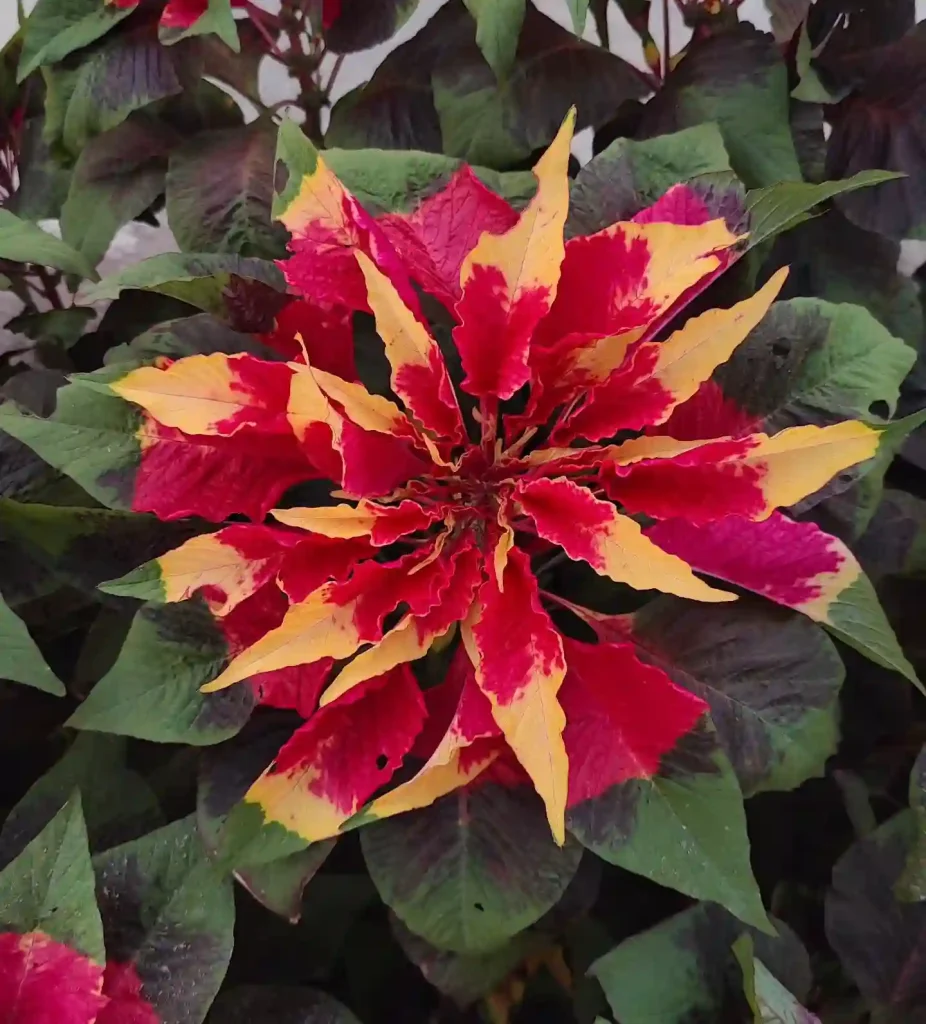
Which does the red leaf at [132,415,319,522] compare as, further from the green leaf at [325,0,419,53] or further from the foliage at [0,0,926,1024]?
the green leaf at [325,0,419,53]

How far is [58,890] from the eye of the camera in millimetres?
499

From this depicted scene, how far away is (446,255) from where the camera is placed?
1.74ft

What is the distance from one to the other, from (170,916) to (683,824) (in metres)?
0.28

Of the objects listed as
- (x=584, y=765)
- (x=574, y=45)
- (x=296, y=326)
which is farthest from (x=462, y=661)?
(x=574, y=45)

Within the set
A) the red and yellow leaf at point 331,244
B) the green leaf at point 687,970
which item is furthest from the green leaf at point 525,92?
the green leaf at point 687,970

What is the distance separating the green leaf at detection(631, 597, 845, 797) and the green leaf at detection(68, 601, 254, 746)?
0.25m

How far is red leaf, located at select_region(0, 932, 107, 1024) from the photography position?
1.57 feet

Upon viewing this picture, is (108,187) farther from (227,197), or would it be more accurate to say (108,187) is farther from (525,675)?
(525,675)

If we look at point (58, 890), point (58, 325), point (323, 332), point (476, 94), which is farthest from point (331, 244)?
point (58, 325)

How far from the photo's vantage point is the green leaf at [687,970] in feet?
1.90

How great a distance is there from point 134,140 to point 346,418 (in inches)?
16.9

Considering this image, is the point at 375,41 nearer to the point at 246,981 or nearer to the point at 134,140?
the point at 134,140

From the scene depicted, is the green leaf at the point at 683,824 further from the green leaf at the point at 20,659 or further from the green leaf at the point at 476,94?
the green leaf at the point at 476,94

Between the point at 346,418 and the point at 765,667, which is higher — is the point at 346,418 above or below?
above
